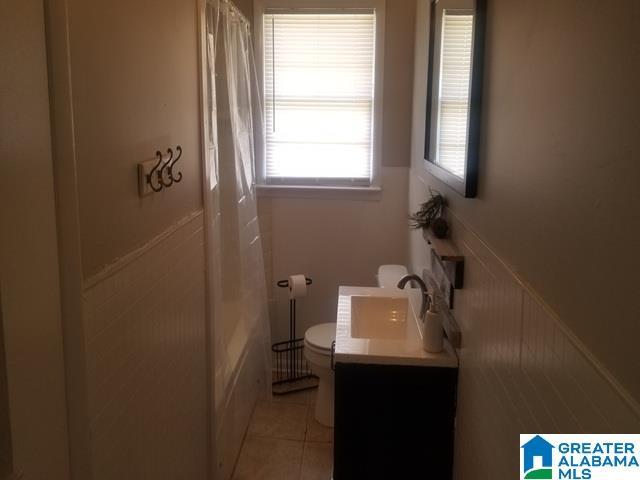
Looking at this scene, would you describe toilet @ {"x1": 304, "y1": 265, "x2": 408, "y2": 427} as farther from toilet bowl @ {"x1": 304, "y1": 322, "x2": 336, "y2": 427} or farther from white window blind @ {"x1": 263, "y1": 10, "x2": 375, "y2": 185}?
white window blind @ {"x1": 263, "y1": 10, "x2": 375, "y2": 185}

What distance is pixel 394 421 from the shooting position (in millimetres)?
1985

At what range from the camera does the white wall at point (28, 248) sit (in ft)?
2.83

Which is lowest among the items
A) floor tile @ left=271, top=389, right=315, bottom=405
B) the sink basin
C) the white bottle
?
floor tile @ left=271, top=389, right=315, bottom=405

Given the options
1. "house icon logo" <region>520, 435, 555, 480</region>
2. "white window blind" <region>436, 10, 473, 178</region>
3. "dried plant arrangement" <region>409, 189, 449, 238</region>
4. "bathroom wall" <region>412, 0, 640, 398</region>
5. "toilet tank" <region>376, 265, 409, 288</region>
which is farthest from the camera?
"toilet tank" <region>376, 265, 409, 288</region>

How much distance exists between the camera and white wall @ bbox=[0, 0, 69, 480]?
86 cm

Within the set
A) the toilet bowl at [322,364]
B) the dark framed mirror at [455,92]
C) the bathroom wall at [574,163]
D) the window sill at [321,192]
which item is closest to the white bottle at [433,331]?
the dark framed mirror at [455,92]

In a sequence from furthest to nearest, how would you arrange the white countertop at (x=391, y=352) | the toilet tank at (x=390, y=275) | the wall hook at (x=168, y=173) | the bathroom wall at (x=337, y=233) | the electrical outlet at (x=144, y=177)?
the bathroom wall at (x=337, y=233), the toilet tank at (x=390, y=275), the white countertop at (x=391, y=352), the wall hook at (x=168, y=173), the electrical outlet at (x=144, y=177)

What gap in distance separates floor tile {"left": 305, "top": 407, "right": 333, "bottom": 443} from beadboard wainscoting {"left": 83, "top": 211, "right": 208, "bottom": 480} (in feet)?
2.87

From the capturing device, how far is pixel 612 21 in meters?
0.84

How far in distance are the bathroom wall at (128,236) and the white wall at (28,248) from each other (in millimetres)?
50

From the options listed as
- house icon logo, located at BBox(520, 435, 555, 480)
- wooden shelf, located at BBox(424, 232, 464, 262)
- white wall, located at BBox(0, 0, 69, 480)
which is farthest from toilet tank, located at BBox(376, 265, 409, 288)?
white wall, located at BBox(0, 0, 69, 480)

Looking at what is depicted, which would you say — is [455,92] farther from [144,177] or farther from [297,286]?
[297,286]

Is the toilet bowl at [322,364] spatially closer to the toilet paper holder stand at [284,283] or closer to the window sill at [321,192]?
the toilet paper holder stand at [284,283]

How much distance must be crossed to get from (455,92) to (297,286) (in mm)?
1665
